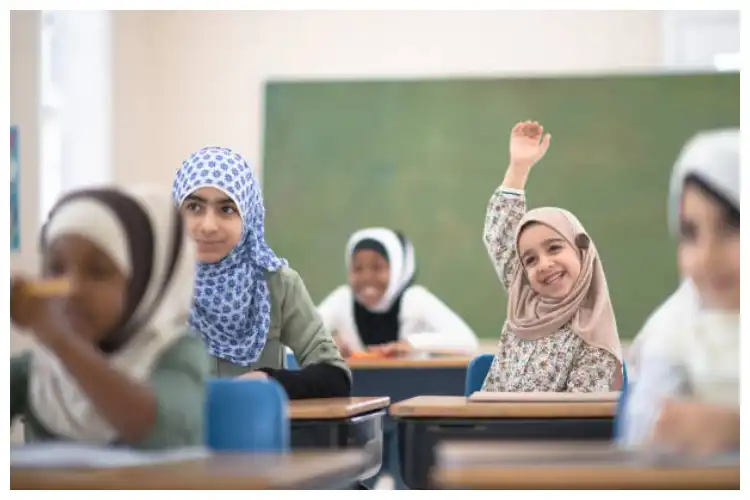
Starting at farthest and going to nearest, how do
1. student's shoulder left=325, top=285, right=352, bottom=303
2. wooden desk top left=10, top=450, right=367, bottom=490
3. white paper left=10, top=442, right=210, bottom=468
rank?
student's shoulder left=325, top=285, right=352, bottom=303 < white paper left=10, top=442, right=210, bottom=468 < wooden desk top left=10, top=450, right=367, bottom=490

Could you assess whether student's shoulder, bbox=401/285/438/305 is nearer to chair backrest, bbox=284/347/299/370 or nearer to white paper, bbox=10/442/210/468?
chair backrest, bbox=284/347/299/370

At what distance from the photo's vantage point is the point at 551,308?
118 inches

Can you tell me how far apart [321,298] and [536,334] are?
4247mm

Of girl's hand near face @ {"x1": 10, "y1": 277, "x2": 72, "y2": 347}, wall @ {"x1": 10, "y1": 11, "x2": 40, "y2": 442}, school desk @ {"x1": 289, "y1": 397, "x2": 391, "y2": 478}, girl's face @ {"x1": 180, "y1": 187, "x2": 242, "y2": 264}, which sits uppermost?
wall @ {"x1": 10, "y1": 11, "x2": 40, "y2": 442}

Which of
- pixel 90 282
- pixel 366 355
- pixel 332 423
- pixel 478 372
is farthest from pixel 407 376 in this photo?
pixel 90 282

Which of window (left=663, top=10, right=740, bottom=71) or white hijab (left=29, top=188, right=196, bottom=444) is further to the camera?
window (left=663, top=10, right=740, bottom=71)

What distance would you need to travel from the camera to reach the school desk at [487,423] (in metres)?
2.46

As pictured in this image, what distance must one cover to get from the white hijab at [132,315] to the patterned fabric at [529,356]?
1.28 metres

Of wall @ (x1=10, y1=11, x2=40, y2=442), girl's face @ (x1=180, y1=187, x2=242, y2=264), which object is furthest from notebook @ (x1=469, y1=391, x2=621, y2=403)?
wall @ (x1=10, y1=11, x2=40, y2=442)

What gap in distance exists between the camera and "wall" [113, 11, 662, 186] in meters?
7.62

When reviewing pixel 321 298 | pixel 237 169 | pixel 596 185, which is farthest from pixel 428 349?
pixel 237 169

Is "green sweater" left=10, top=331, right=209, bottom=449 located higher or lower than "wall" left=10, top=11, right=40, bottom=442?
lower

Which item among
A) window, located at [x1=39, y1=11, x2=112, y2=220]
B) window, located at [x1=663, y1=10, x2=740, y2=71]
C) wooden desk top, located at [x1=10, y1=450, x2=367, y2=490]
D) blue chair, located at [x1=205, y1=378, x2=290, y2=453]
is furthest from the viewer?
window, located at [x1=663, y1=10, x2=740, y2=71]

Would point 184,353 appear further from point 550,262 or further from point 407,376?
point 407,376
